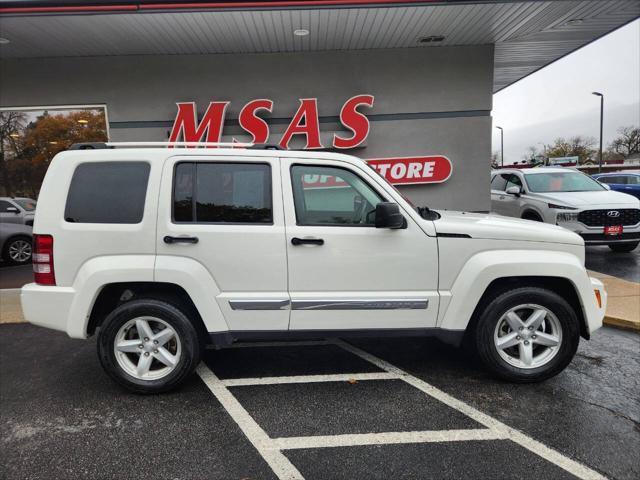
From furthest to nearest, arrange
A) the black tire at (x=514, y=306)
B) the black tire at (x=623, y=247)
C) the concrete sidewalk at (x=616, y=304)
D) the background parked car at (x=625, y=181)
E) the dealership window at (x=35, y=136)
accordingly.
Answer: the background parked car at (x=625, y=181) < the black tire at (x=623, y=247) < the dealership window at (x=35, y=136) < the concrete sidewalk at (x=616, y=304) < the black tire at (x=514, y=306)

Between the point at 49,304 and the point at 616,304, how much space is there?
6.33 meters

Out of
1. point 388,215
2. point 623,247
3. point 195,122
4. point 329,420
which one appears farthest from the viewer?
point 623,247

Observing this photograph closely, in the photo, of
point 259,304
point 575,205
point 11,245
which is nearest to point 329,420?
point 259,304

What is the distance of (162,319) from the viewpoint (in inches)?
135

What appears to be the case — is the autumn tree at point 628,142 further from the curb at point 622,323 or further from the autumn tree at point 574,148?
the curb at point 622,323

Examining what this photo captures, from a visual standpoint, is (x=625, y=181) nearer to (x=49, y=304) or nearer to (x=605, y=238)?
(x=605, y=238)

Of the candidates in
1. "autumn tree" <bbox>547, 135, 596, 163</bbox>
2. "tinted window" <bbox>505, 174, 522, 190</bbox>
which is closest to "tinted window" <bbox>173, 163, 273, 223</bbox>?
"tinted window" <bbox>505, 174, 522, 190</bbox>

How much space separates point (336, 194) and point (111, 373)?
7.71 feet

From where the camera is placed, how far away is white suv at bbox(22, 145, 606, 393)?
336 centimetres

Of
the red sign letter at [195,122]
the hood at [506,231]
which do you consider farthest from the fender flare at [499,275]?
the red sign letter at [195,122]

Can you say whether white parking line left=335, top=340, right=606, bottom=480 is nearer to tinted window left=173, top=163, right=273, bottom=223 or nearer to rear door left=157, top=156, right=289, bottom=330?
rear door left=157, top=156, right=289, bottom=330

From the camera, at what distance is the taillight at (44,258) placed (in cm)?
336

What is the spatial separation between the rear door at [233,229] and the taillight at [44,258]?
87 cm

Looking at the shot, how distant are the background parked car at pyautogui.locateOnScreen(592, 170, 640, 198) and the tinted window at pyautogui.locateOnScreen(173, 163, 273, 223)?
61.2 ft
